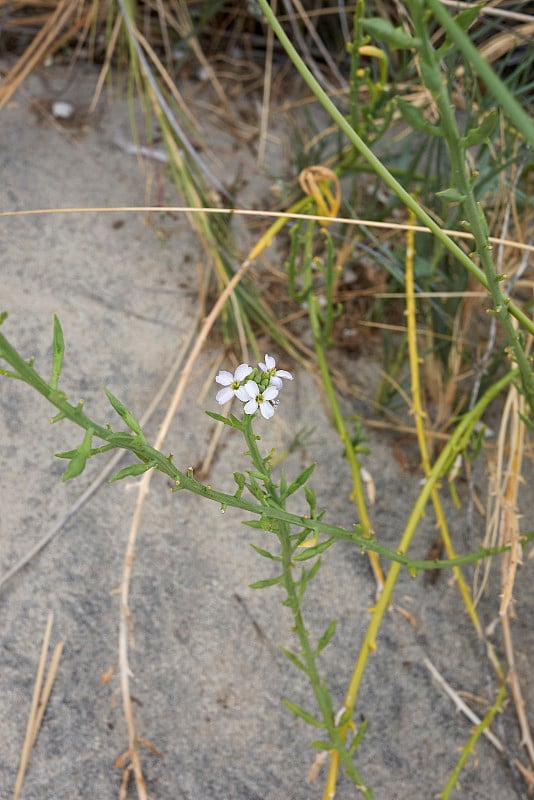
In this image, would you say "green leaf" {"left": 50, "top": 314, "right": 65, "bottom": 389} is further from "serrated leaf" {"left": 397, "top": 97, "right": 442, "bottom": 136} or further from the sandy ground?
the sandy ground

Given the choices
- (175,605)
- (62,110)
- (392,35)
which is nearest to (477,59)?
(392,35)

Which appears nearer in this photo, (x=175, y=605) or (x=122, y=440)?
(x=122, y=440)

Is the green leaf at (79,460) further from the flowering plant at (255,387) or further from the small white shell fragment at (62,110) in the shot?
the small white shell fragment at (62,110)

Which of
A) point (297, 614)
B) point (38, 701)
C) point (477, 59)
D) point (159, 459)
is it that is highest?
point (477, 59)

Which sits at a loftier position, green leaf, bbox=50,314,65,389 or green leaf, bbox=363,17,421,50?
green leaf, bbox=363,17,421,50

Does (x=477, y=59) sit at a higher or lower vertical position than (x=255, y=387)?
higher

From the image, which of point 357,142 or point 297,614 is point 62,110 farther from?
point 297,614

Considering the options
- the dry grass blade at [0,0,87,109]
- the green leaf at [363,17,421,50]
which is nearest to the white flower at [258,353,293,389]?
the green leaf at [363,17,421,50]
